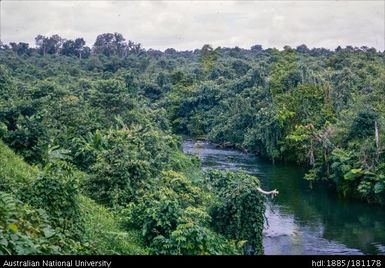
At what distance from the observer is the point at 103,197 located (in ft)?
59.2

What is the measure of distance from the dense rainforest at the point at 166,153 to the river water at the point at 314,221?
1233 mm

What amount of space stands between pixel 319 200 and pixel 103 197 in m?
13.6

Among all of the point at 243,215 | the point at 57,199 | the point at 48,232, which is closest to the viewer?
the point at 48,232

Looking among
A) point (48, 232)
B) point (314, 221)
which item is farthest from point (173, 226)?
point (314, 221)

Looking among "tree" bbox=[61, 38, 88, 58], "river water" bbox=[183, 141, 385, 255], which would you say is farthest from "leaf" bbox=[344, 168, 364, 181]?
"tree" bbox=[61, 38, 88, 58]

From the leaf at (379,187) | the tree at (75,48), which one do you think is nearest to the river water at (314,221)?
the leaf at (379,187)

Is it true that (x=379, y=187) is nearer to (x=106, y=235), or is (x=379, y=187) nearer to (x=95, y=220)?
(x=95, y=220)

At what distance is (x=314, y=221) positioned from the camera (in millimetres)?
23281

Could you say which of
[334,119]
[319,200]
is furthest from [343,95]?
[319,200]

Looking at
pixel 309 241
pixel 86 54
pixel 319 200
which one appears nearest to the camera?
pixel 309 241

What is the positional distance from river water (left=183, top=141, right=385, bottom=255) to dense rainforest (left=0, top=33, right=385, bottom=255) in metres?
1.23

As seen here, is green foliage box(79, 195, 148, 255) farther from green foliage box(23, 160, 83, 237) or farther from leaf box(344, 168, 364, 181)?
leaf box(344, 168, 364, 181)

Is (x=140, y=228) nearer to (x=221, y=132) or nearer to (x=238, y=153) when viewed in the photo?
(x=238, y=153)

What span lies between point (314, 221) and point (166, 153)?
777 cm
